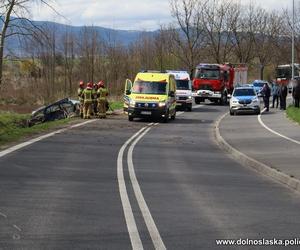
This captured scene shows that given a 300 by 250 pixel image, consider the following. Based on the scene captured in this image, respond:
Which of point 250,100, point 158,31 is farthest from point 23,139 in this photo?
point 158,31

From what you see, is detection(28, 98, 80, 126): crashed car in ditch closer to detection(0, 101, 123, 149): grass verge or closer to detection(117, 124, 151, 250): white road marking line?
detection(0, 101, 123, 149): grass verge

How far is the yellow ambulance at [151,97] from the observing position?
30.3 meters

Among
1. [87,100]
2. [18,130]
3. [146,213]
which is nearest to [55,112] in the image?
[87,100]

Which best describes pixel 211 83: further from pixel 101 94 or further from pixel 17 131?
pixel 17 131

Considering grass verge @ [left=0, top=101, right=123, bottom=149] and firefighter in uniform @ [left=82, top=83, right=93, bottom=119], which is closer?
grass verge @ [left=0, top=101, right=123, bottom=149]

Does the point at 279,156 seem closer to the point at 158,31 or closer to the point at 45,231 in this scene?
the point at 45,231

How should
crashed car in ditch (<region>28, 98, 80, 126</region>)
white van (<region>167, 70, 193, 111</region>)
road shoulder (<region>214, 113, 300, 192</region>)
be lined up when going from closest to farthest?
road shoulder (<region>214, 113, 300, 192</region>) → crashed car in ditch (<region>28, 98, 80, 126</region>) → white van (<region>167, 70, 193, 111</region>)

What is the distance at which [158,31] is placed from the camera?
7369 cm

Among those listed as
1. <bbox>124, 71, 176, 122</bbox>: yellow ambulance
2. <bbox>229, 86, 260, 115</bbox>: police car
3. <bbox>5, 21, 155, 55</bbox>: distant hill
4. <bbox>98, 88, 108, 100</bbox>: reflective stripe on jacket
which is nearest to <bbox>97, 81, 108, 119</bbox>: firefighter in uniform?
<bbox>98, 88, 108, 100</bbox>: reflective stripe on jacket

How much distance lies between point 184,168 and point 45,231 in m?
7.18

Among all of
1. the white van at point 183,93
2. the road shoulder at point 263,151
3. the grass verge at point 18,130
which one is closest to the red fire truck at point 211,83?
the white van at point 183,93

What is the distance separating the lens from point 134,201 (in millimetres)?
9477

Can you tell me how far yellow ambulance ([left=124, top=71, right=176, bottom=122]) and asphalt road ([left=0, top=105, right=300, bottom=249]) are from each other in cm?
1252

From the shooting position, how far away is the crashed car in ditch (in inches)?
1282
